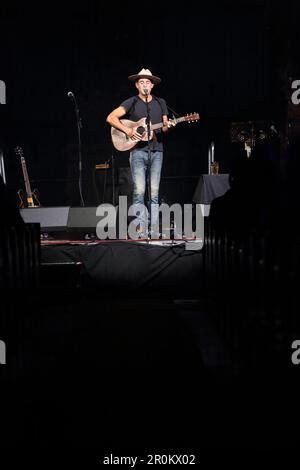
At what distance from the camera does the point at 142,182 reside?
5.00 meters

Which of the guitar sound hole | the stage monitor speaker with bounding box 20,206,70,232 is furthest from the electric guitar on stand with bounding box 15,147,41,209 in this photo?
the guitar sound hole

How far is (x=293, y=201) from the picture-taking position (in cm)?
192

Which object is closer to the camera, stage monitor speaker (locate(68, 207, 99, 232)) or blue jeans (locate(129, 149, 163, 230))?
blue jeans (locate(129, 149, 163, 230))

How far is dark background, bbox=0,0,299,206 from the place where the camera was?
648 centimetres

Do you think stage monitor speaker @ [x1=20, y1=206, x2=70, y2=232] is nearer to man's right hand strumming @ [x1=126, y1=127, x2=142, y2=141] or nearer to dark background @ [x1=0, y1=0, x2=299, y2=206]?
man's right hand strumming @ [x1=126, y1=127, x2=142, y2=141]

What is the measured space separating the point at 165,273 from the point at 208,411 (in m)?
2.27

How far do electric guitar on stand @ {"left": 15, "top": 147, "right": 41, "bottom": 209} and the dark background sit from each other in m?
0.27

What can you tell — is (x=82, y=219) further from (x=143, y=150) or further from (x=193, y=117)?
(x=193, y=117)

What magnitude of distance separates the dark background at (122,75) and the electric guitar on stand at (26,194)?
273 mm

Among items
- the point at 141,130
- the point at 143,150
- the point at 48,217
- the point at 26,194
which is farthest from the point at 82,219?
the point at 26,194

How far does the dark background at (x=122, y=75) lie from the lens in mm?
6477

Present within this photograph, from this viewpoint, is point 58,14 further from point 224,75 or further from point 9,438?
point 9,438

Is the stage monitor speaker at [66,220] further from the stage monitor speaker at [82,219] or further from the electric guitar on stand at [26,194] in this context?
the electric guitar on stand at [26,194]

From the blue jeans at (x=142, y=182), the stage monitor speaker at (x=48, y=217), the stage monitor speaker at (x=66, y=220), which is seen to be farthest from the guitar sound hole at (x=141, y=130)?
the stage monitor speaker at (x=48, y=217)
